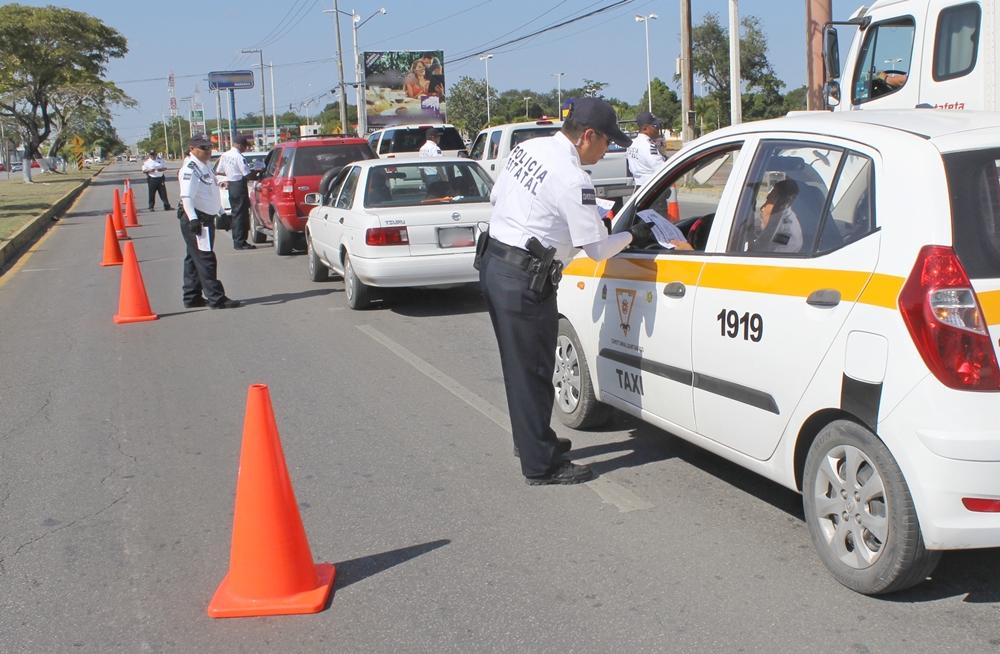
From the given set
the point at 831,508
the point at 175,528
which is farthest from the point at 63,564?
the point at 831,508

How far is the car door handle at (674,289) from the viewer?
15.6ft

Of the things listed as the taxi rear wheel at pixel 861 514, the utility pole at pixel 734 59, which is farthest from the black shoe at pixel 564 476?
the utility pole at pixel 734 59

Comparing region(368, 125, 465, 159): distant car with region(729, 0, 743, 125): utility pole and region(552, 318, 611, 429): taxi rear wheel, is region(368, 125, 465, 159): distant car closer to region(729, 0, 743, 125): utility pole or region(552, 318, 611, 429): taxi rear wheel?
region(729, 0, 743, 125): utility pole

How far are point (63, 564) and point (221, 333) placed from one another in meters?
5.70

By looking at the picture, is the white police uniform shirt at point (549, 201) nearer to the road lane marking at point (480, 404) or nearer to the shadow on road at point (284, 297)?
the road lane marking at point (480, 404)

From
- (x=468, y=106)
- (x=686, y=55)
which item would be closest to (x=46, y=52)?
(x=468, y=106)

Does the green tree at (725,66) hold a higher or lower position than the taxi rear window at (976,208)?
higher

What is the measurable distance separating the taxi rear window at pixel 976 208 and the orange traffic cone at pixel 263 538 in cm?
257

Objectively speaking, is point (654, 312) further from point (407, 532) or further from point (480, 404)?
point (480, 404)

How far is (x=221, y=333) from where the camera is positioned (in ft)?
33.2

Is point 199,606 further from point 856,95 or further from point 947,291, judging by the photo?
point 856,95

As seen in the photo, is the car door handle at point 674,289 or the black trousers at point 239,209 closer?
the car door handle at point 674,289

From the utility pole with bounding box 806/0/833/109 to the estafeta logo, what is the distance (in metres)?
11.9

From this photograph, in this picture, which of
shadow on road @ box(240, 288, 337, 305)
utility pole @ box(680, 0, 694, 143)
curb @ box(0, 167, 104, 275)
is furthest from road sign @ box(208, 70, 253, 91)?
shadow on road @ box(240, 288, 337, 305)
